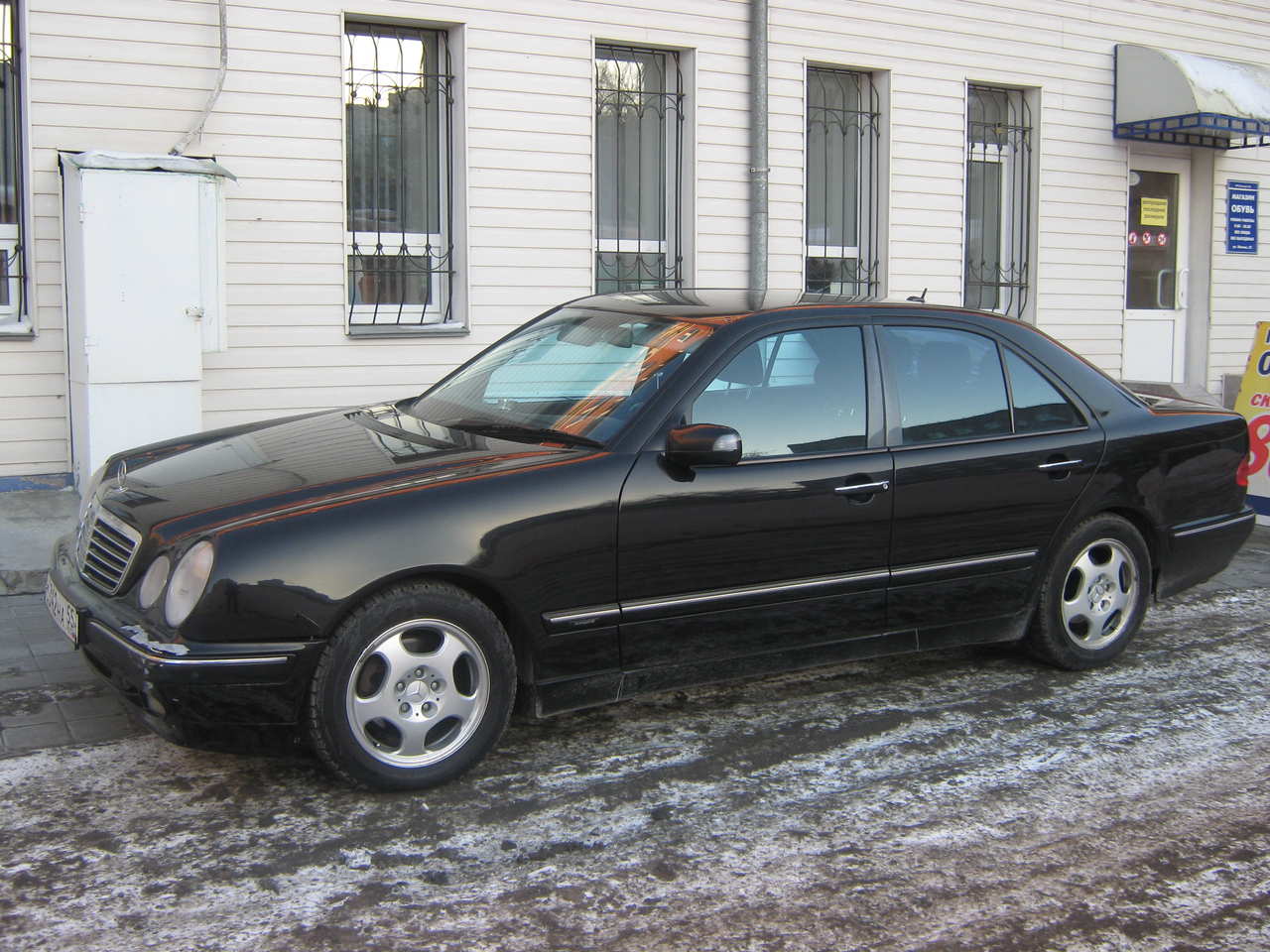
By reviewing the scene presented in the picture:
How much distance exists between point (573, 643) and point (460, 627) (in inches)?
15.7

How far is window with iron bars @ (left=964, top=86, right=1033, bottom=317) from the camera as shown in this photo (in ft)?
40.9

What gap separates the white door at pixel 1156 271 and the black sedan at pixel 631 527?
8.10 m

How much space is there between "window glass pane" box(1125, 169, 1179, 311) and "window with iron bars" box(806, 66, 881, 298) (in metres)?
3.28

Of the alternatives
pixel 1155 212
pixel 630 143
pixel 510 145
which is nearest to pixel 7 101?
pixel 510 145

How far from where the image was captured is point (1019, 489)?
5262mm

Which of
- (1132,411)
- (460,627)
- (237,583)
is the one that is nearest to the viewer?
(237,583)

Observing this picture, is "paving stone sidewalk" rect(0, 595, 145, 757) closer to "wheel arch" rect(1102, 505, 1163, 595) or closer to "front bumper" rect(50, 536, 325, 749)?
"front bumper" rect(50, 536, 325, 749)

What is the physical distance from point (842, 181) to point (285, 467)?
8090 mm

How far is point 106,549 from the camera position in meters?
4.38

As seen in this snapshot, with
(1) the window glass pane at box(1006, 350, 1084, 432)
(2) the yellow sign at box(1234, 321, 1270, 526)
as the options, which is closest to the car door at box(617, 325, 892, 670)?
(1) the window glass pane at box(1006, 350, 1084, 432)

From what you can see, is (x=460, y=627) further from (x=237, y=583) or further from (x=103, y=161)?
(x=103, y=161)

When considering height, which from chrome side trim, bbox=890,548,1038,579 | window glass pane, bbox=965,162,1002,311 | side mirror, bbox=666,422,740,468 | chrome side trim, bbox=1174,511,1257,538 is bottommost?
chrome side trim, bbox=890,548,1038,579

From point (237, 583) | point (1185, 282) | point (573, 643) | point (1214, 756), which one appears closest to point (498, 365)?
point (573, 643)

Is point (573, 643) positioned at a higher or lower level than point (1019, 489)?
lower
